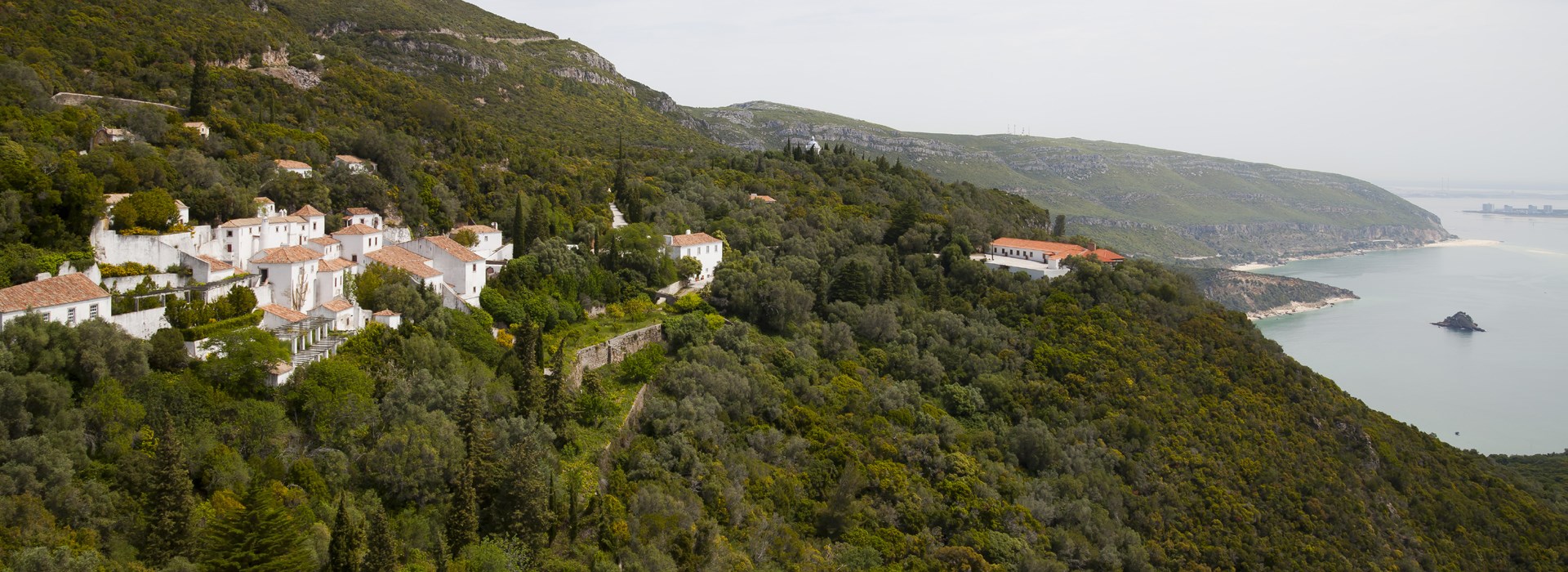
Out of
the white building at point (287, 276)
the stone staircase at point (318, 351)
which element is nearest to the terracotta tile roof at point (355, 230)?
the white building at point (287, 276)

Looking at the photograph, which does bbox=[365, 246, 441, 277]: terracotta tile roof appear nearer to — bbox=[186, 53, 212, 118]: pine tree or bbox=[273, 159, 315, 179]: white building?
bbox=[273, 159, 315, 179]: white building

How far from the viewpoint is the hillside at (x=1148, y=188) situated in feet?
378

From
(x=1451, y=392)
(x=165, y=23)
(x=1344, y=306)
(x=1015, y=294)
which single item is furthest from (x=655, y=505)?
(x=1344, y=306)

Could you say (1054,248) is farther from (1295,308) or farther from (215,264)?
(1295,308)

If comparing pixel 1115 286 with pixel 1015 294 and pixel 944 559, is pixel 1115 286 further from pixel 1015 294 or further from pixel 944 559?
pixel 944 559

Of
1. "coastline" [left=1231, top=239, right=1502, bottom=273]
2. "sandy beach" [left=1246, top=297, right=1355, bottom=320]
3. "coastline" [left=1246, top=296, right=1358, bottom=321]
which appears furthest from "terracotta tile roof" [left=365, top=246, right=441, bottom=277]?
"coastline" [left=1231, top=239, right=1502, bottom=273]

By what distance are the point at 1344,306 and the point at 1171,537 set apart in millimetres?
71382

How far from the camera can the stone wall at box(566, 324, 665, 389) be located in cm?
2422

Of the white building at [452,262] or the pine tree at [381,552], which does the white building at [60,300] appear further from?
the white building at [452,262]

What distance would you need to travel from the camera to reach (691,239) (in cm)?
3453

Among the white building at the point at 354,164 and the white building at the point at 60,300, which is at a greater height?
the white building at the point at 354,164

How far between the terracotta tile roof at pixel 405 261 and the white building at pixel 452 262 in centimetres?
30

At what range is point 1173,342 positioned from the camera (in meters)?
36.1

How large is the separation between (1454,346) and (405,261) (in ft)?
240
